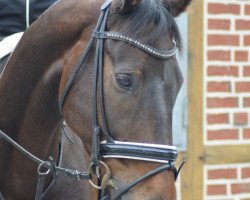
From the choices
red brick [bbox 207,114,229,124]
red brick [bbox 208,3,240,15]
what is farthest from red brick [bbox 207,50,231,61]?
red brick [bbox 207,114,229,124]

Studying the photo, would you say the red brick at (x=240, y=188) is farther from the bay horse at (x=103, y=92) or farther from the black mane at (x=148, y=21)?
the black mane at (x=148, y=21)

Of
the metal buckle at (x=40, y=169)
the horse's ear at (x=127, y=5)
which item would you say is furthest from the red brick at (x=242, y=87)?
the horse's ear at (x=127, y=5)

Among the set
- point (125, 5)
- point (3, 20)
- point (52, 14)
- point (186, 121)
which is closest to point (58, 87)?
point (52, 14)

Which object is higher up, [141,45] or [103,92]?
[141,45]

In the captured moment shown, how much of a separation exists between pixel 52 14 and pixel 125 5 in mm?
408

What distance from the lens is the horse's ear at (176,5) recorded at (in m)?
2.70

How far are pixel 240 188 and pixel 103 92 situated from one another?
9.46ft

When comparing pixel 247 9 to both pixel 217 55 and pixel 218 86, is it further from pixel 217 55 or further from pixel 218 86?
pixel 218 86

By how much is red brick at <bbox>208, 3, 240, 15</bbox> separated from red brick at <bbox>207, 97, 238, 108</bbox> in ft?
2.02

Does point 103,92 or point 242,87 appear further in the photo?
point 242,87

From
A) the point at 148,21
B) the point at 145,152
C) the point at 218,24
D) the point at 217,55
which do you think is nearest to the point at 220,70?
the point at 217,55

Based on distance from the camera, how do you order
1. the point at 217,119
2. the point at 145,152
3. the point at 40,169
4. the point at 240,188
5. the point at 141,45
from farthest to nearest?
the point at 240,188, the point at 217,119, the point at 40,169, the point at 141,45, the point at 145,152

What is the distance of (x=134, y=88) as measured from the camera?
248 centimetres

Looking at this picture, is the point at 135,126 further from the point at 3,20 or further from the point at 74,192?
the point at 3,20
